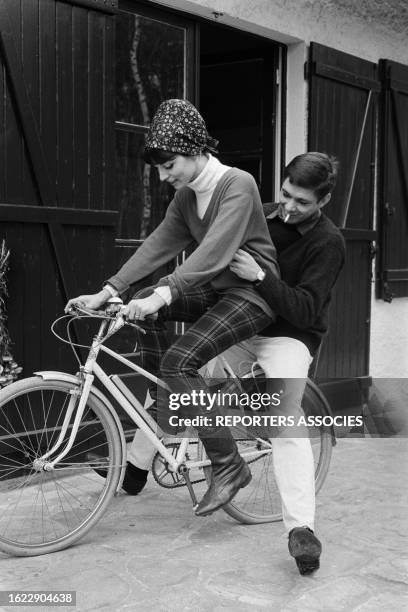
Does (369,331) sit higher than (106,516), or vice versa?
(369,331)

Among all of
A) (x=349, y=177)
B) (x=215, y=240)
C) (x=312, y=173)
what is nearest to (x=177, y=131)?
(x=215, y=240)

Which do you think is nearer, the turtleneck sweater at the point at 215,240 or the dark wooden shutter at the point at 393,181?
the turtleneck sweater at the point at 215,240

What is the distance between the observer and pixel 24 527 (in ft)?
12.3

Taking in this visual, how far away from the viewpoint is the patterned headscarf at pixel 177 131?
10.8 ft

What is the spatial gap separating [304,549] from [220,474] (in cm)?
47

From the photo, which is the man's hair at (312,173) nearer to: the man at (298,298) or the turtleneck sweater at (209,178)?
the man at (298,298)

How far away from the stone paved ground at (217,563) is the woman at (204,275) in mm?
288

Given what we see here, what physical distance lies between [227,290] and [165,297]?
1.30 feet

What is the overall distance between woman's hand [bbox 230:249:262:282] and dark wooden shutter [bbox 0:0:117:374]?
1583mm

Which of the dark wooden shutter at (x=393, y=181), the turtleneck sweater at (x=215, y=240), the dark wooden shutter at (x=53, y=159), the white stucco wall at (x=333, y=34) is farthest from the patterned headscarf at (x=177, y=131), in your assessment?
the dark wooden shutter at (x=393, y=181)

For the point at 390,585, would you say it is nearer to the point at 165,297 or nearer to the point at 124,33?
the point at 165,297

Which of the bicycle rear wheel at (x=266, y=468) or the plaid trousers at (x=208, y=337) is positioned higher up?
the plaid trousers at (x=208, y=337)

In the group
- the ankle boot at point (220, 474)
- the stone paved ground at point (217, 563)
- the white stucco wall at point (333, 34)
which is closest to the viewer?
the stone paved ground at point (217, 563)

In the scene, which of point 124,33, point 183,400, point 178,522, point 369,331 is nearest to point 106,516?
point 178,522
